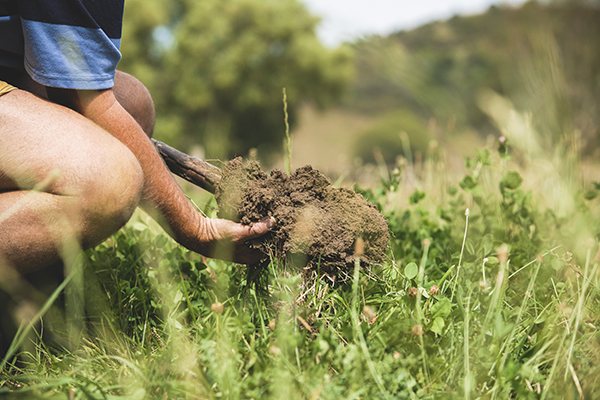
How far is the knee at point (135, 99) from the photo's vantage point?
5.72ft

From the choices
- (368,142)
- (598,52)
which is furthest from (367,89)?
(598,52)

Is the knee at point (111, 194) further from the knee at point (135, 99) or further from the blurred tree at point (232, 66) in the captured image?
the blurred tree at point (232, 66)

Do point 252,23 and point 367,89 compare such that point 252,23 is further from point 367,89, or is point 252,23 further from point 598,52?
point 598,52

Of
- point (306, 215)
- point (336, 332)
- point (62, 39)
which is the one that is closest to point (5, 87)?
point (62, 39)

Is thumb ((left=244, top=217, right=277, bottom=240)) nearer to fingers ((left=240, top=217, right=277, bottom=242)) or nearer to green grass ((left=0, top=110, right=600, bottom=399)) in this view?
fingers ((left=240, top=217, right=277, bottom=242))

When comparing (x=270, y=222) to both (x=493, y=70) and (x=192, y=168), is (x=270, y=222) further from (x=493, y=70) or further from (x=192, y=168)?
(x=493, y=70)

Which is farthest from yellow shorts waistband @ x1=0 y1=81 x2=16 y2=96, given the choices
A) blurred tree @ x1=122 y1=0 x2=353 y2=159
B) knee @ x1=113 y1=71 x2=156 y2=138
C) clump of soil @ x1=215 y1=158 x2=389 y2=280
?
blurred tree @ x1=122 y1=0 x2=353 y2=159

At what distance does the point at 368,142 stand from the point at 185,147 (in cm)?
1021

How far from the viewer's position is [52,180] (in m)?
1.26

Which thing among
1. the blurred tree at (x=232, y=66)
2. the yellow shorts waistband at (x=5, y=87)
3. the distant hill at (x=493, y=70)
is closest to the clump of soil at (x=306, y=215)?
the distant hill at (x=493, y=70)

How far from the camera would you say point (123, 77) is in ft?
5.98

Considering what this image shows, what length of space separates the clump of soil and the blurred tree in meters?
19.4

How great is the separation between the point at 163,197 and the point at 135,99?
594 millimetres

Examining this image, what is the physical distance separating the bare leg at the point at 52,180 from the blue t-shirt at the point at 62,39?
12 centimetres
